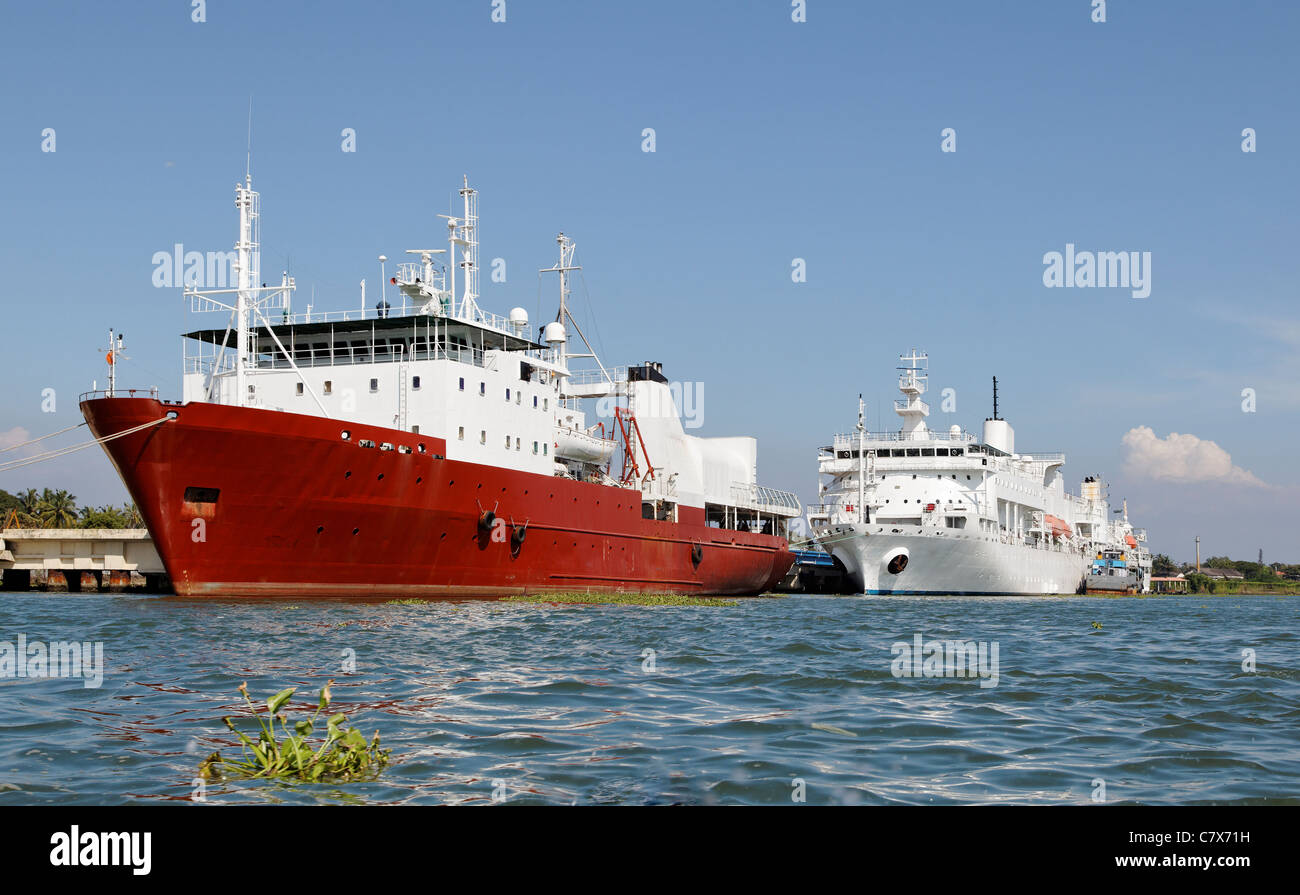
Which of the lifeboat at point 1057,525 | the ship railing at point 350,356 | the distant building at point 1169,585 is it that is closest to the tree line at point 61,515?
the ship railing at point 350,356

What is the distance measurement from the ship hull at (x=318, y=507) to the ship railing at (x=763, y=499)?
21124 mm

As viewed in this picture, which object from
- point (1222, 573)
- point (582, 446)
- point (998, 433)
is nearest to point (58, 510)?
point (582, 446)

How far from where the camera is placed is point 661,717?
448 inches

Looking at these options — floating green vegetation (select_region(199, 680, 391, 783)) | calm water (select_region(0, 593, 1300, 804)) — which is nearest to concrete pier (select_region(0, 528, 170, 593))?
calm water (select_region(0, 593, 1300, 804))

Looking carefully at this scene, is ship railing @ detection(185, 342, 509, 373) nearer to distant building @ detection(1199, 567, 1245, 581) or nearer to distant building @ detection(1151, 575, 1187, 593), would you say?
distant building @ detection(1151, 575, 1187, 593)

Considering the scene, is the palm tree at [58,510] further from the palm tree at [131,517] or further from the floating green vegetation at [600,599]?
the floating green vegetation at [600,599]

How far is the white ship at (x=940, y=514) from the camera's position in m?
A: 55.5

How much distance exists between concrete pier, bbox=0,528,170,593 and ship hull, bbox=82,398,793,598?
18.0 metres

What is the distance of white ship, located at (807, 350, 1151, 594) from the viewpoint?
2185 inches

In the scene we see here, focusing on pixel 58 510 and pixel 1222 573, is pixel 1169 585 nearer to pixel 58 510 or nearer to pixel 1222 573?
pixel 1222 573
